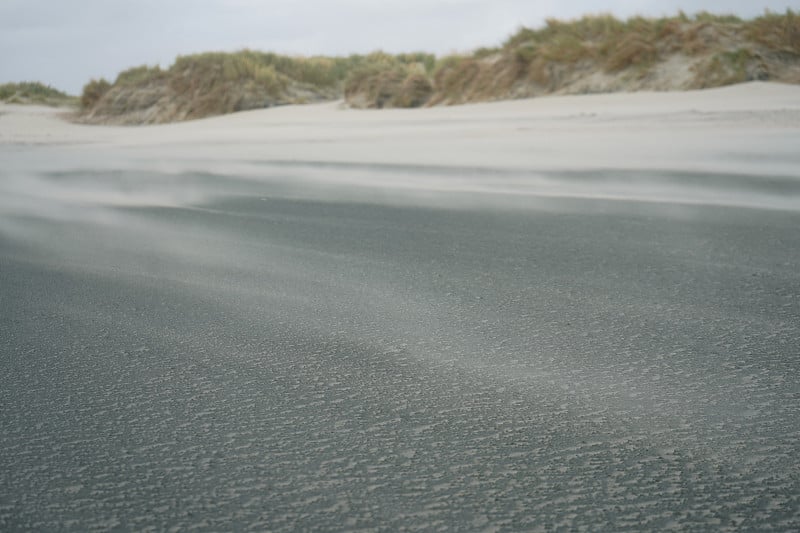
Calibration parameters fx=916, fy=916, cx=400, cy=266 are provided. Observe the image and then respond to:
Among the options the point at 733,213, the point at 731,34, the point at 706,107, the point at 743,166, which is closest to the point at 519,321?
the point at 733,213

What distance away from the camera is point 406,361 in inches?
85.4

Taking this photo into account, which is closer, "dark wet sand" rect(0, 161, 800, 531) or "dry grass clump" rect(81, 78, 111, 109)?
"dark wet sand" rect(0, 161, 800, 531)

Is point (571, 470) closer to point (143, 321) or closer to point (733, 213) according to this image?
point (143, 321)

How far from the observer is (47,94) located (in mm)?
25953

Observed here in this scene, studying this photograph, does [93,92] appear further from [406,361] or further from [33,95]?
[406,361]

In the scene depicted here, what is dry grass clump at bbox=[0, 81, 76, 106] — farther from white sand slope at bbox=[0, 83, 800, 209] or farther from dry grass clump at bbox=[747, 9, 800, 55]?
dry grass clump at bbox=[747, 9, 800, 55]

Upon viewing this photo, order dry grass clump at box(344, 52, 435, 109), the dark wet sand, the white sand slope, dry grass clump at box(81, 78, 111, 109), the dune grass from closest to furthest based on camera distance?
the dark wet sand, the white sand slope, the dune grass, dry grass clump at box(344, 52, 435, 109), dry grass clump at box(81, 78, 111, 109)

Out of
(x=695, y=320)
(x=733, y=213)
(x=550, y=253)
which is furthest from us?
(x=733, y=213)

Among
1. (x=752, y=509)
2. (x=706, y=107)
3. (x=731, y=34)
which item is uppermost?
(x=731, y=34)

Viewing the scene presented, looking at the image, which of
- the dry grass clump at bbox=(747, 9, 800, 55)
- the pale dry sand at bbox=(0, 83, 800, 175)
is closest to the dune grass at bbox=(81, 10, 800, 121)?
the dry grass clump at bbox=(747, 9, 800, 55)

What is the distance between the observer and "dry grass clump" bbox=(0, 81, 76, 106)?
24.0 meters

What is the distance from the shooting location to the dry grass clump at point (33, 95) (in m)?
24.0

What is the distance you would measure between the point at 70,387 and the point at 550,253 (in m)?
2.05

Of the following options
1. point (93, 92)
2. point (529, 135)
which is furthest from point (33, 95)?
point (529, 135)
